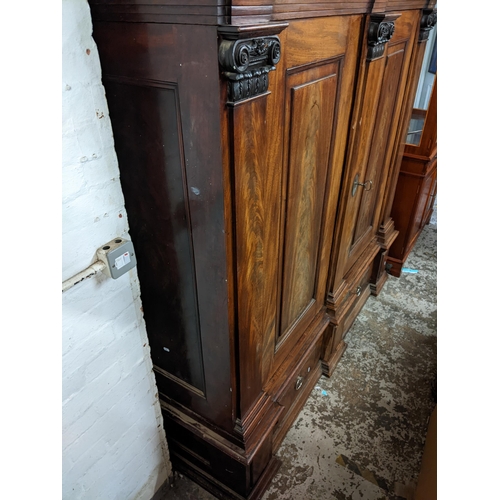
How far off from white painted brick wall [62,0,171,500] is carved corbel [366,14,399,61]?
94cm

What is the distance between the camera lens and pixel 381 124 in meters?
1.83

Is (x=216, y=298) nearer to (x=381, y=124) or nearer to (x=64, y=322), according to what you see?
(x=64, y=322)

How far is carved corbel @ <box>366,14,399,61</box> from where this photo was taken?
1316 millimetres

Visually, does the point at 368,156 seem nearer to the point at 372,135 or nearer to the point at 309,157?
the point at 372,135

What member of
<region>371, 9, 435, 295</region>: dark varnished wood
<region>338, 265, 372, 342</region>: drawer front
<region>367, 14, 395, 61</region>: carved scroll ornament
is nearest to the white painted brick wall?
<region>367, 14, 395, 61</region>: carved scroll ornament

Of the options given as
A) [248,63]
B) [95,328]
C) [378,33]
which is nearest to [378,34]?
[378,33]

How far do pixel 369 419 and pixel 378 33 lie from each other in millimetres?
1736

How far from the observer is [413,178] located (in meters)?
2.69

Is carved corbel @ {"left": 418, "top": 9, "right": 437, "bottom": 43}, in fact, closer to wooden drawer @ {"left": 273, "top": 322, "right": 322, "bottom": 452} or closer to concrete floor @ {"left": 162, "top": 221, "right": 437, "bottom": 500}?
wooden drawer @ {"left": 273, "top": 322, "right": 322, "bottom": 452}

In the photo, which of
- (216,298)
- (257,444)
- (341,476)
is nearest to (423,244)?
(341,476)

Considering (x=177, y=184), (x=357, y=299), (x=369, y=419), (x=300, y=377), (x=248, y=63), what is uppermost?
(x=248, y=63)

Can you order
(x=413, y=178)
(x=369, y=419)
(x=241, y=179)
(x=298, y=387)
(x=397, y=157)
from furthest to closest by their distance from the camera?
(x=413, y=178)
(x=397, y=157)
(x=369, y=419)
(x=298, y=387)
(x=241, y=179)

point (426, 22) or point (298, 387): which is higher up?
point (426, 22)
